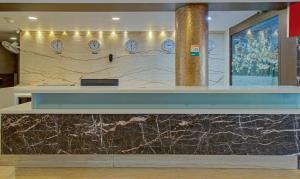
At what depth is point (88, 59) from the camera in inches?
352

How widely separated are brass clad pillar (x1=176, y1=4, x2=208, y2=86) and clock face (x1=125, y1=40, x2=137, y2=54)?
397cm

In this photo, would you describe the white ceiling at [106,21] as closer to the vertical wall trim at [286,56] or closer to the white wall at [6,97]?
the vertical wall trim at [286,56]

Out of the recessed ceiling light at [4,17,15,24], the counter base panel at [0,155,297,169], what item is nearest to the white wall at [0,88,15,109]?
the recessed ceiling light at [4,17,15,24]

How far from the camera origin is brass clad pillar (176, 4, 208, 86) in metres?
4.85

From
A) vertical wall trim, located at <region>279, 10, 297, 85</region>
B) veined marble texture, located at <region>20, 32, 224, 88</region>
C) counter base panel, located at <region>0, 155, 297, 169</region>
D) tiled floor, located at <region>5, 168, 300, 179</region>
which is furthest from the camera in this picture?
veined marble texture, located at <region>20, 32, 224, 88</region>

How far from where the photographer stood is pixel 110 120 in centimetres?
392

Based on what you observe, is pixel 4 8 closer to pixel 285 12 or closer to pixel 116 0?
pixel 116 0

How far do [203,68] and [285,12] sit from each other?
1.96m

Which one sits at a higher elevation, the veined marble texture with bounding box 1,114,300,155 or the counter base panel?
the veined marble texture with bounding box 1,114,300,155

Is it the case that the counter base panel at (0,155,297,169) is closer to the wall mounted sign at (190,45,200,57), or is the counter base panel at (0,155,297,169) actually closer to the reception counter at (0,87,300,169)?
the reception counter at (0,87,300,169)

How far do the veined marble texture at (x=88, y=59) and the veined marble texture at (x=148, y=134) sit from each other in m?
4.94

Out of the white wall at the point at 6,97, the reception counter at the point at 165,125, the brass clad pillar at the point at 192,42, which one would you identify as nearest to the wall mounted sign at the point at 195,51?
the brass clad pillar at the point at 192,42

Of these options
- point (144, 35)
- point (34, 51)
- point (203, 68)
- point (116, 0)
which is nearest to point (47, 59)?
point (34, 51)

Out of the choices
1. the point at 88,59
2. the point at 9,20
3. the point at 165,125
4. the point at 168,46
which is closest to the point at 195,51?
the point at 165,125
